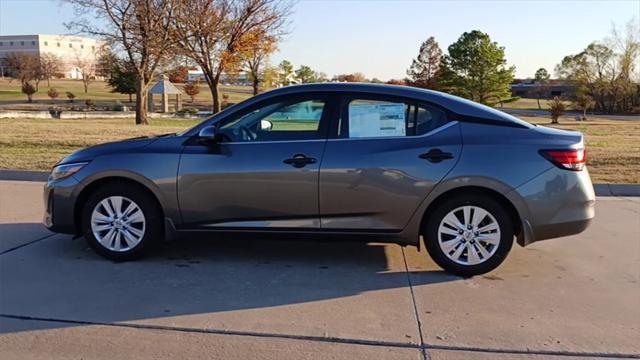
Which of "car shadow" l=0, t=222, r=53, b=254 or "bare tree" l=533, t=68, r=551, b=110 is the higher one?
"bare tree" l=533, t=68, r=551, b=110

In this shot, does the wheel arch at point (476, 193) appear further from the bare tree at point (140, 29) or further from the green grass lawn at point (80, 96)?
the green grass lawn at point (80, 96)

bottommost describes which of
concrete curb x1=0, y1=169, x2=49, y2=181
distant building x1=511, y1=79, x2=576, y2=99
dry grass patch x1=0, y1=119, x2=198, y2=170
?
concrete curb x1=0, y1=169, x2=49, y2=181

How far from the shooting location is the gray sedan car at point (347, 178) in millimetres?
4996

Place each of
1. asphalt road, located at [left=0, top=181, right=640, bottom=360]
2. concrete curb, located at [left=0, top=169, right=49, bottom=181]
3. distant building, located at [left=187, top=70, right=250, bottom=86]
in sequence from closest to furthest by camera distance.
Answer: asphalt road, located at [left=0, top=181, right=640, bottom=360], concrete curb, located at [left=0, top=169, right=49, bottom=181], distant building, located at [left=187, top=70, right=250, bottom=86]

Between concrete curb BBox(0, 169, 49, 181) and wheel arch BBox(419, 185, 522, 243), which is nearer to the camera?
wheel arch BBox(419, 185, 522, 243)

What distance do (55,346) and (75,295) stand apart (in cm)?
90

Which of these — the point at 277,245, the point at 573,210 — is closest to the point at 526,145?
the point at 573,210

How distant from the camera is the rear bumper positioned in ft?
16.3

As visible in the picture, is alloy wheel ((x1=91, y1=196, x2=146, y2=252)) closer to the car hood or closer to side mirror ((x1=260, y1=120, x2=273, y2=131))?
the car hood

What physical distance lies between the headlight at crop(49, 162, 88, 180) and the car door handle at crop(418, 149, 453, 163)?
3017mm

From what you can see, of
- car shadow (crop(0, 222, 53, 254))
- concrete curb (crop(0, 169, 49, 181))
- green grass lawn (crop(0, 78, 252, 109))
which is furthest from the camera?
green grass lawn (crop(0, 78, 252, 109))

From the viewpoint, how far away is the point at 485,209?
5043 mm

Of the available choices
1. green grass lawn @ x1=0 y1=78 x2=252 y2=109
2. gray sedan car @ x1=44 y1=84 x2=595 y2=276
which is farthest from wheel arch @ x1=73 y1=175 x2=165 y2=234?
green grass lawn @ x1=0 y1=78 x2=252 y2=109

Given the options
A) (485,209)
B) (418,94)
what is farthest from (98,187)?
(485,209)
